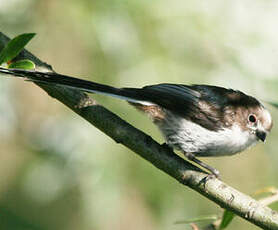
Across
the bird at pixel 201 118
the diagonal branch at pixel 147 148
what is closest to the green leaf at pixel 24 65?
the diagonal branch at pixel 147 148

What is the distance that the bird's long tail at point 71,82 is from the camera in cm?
252

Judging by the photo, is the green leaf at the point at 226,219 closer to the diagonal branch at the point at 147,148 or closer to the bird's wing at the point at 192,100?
the diagonal branch at the point at 147,148

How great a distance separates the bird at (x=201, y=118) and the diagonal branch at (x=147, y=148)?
520 millimetres

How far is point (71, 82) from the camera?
2797mm

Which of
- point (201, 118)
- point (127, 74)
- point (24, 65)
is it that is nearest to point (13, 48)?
point (24, 65)

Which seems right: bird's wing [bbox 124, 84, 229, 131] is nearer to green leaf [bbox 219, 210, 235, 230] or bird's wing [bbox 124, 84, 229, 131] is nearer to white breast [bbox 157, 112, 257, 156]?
white breast [bbox 157, 112, 257, 156]

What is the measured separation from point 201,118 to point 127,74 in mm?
690

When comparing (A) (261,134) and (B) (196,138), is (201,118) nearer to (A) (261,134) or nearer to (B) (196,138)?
(B) (196,138)

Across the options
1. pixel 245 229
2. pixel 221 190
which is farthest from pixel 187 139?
pixel 245 229

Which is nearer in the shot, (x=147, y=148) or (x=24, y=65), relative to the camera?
(x=24, y=65)

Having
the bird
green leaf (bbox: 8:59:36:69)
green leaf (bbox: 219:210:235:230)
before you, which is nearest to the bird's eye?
the bird

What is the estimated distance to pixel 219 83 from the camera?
3732 mm

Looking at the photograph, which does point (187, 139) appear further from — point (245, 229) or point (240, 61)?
point (245, 229)

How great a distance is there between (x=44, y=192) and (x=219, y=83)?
1.56 meters
